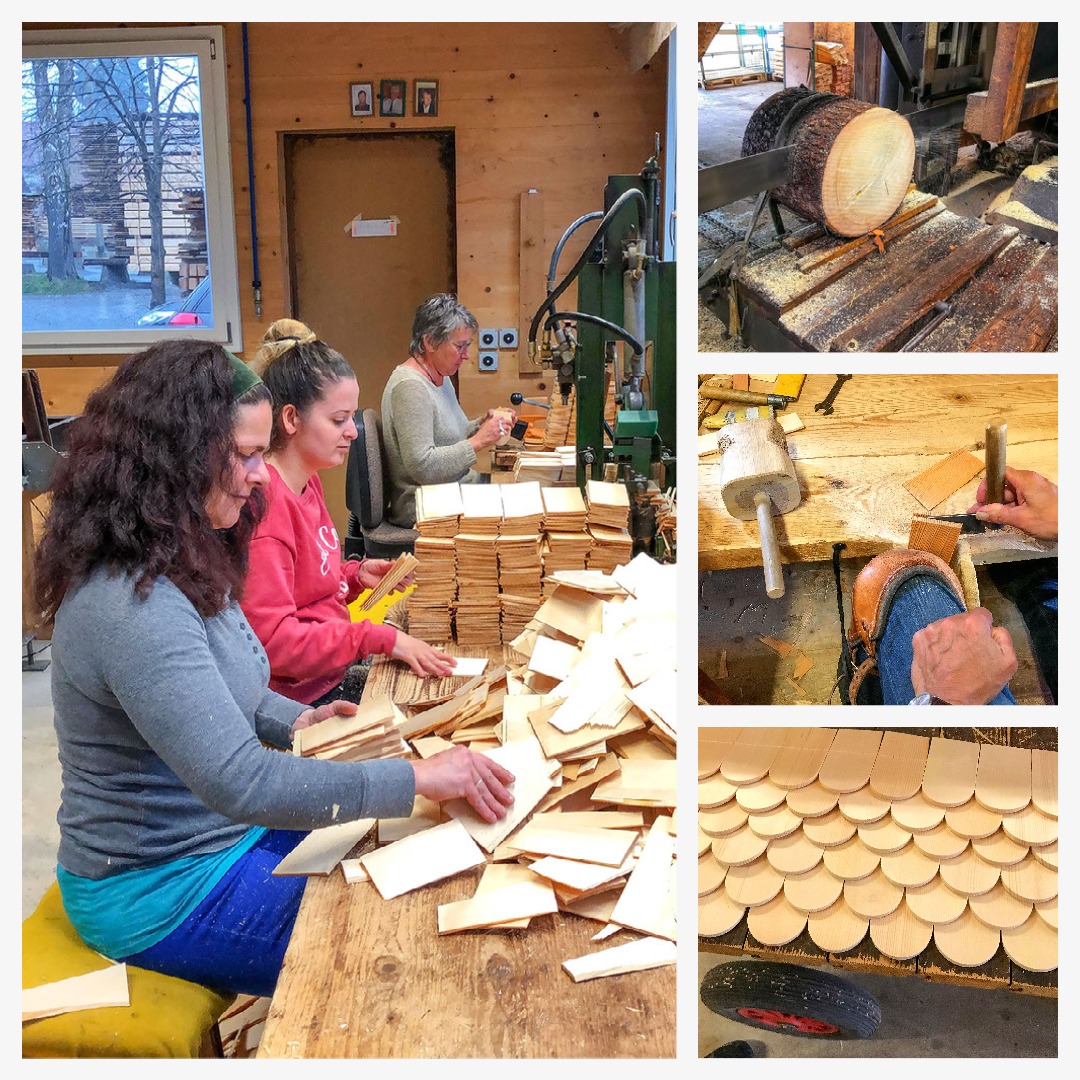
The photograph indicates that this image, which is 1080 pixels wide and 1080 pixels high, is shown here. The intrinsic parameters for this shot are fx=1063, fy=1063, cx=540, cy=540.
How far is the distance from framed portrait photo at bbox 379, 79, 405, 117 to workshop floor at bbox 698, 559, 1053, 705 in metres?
4.43

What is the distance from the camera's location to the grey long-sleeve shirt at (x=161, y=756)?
1.40 metres

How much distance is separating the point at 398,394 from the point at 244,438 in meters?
1.83

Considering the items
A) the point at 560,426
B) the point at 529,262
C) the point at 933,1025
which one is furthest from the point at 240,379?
the point at 529,262

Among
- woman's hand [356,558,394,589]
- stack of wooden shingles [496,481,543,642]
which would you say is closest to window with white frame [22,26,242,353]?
woman's hand [356,558,394,589]

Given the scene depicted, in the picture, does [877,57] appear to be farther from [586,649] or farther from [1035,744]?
[586,649]

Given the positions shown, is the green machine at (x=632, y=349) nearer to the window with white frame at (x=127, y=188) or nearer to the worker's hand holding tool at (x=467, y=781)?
the worker's hand holding tool at (x=467, y=781)

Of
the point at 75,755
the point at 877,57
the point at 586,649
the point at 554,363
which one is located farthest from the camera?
the point at 554,363

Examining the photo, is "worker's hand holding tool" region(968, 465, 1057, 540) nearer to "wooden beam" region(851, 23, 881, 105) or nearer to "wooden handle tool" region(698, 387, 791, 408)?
"wooden handle tool" region(698, 387, 791, 408)

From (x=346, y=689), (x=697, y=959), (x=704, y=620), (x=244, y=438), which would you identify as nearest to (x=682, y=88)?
(x=704, y=620)

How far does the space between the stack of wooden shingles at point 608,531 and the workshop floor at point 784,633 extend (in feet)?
4.02

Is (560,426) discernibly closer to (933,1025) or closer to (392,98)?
(392,98)

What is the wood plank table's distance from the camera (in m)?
1.20

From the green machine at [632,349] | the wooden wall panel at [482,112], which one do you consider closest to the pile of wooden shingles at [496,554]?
the green machine at [632,349]
